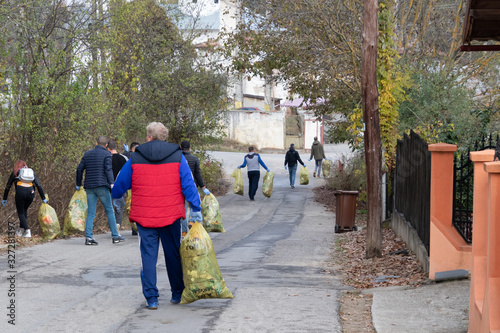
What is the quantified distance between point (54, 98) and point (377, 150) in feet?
25.4

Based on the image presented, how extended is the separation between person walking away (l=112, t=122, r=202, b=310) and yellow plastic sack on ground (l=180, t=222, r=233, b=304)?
0.51 ft

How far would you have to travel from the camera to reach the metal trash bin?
16.2 m

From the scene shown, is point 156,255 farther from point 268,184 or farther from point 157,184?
point 268,184

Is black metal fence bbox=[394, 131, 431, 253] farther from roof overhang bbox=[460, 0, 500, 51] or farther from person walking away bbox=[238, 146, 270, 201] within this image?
person walking away bbox=[238, 146, 270, 201]

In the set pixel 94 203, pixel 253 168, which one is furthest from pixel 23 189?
pixel 253 168

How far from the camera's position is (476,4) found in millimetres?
7914

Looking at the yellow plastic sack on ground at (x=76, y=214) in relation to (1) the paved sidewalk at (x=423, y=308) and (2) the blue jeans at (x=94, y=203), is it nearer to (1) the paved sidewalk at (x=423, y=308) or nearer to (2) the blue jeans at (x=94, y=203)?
(2) the blue jeans at (x=94, y=203)

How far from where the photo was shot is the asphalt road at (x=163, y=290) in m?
6.50

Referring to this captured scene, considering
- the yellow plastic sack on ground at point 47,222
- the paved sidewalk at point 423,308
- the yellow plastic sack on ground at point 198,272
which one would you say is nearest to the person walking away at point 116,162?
the yellow plastic sack on ground at point 47,222

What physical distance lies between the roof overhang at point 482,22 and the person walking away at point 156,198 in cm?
375

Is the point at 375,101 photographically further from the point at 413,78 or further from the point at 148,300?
the point at 413,78

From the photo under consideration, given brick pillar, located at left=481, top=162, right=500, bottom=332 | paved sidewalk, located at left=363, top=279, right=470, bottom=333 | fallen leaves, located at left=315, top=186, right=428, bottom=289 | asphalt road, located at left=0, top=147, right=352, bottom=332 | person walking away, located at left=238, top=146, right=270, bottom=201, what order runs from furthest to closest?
person walking away, located at left=238, top=146, right=270, bottom=201
fallen leaves, located at left=315, top=186, right=428, bottom=289
paved sidewalk, located at left=363, top=279, right=470, bottom=333
asphalt road, located at left=0, top=147, right=352, bottom=332
brick pillar, located at left=481, top=162, right=500, bottom=332

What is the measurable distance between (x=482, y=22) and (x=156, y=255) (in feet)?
15.8

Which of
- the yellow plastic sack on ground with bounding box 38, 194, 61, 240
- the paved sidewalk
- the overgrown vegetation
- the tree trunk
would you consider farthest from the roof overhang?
the yellow plastic sack on ground with bounding box 38, 194, 61, 240
